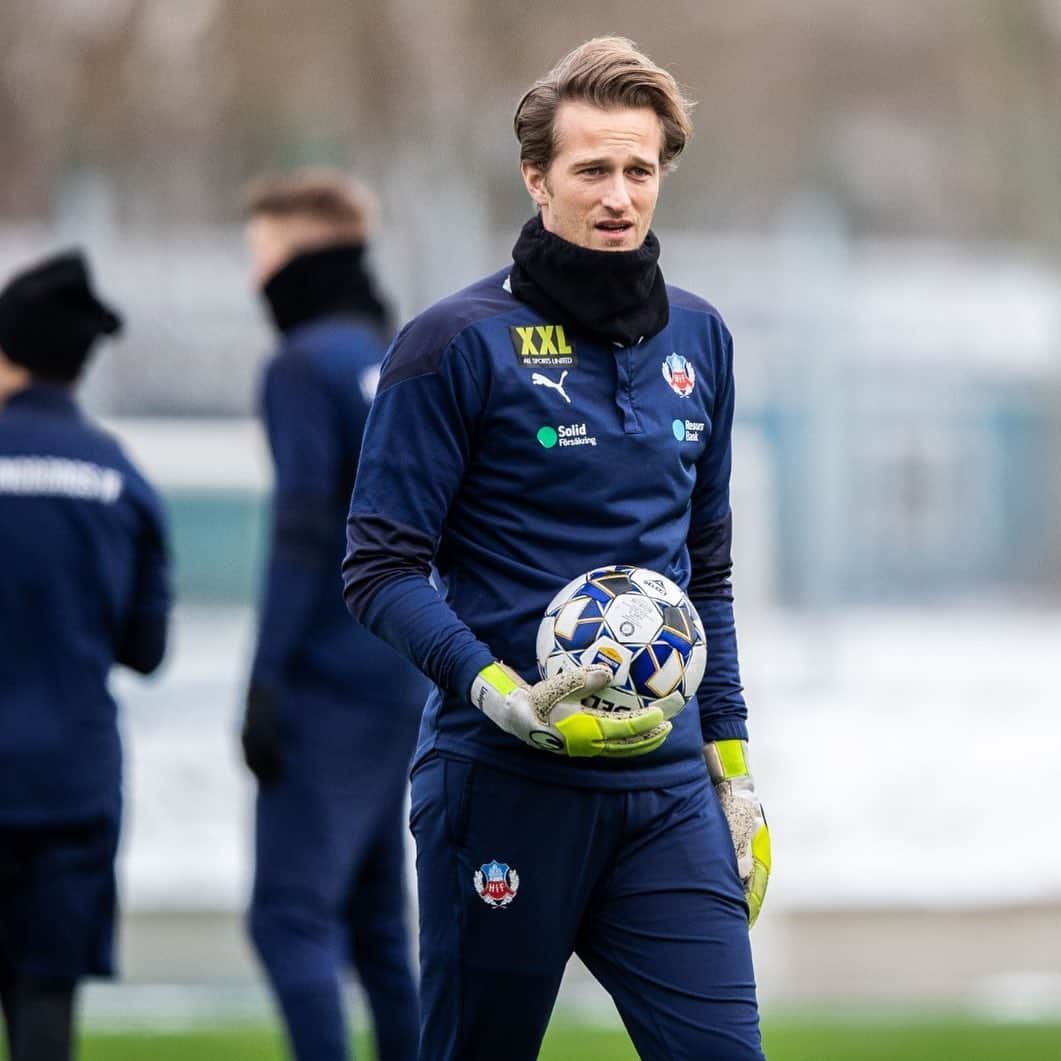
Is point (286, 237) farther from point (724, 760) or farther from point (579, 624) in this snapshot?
point (579, 624)

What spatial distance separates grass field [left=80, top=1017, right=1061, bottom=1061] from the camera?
702cm

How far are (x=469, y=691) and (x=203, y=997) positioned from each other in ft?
17.8

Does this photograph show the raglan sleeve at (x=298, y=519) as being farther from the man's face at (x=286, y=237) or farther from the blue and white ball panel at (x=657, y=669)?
the blue and white ball panel at (x=657, y=669)

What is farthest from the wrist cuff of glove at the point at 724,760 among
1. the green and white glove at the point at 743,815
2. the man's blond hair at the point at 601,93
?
the man's blond hair at the point at 601,93

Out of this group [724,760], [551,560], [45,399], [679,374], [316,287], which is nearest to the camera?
[551,560]

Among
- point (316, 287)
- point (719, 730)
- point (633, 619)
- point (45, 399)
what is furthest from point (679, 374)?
point (316, 287)

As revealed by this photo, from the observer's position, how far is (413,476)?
136 inches

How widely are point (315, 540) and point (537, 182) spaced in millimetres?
1737

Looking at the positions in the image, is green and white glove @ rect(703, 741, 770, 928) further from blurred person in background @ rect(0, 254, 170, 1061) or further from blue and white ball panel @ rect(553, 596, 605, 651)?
blurred person in background @ rect(0, 254, 170, 1061)

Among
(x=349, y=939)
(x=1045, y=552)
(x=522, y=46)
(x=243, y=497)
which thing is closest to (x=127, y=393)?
(x=243, y=497)

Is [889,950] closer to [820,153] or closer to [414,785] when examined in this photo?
[414,785]

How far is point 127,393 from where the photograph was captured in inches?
482

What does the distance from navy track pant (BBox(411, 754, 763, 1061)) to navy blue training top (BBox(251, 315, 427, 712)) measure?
165 cm

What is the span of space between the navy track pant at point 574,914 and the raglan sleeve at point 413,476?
0.81 feet
